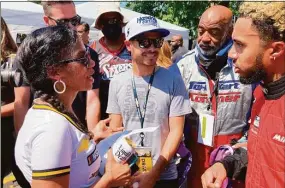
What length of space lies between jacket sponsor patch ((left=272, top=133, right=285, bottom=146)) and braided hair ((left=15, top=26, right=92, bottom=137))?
0.93m

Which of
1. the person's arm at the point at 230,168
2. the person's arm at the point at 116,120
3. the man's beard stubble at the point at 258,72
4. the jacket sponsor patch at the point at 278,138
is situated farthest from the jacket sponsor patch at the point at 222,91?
the jacket sponsor patch at the point at 278,138

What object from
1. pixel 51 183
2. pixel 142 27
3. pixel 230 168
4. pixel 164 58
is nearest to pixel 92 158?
pixel 51 183

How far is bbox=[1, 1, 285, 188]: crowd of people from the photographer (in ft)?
5.88

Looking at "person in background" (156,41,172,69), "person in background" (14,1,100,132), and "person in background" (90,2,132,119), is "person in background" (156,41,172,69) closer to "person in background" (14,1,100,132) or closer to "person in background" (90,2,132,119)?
"person in background" (90,2,132,119)

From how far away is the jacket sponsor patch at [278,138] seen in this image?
1.73 metres

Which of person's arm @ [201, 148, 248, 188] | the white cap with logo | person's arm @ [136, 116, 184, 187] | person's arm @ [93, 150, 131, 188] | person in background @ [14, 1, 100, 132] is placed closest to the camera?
person's arm @ [93, 150, 131, 188]

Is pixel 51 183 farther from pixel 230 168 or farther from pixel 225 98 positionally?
pixel 225 98

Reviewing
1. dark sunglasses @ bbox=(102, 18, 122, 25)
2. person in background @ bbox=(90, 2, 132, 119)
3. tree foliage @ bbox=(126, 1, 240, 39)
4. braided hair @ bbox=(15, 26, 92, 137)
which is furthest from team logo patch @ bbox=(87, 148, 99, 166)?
tree foliage @ bbox=(126, 1, 240, 39)

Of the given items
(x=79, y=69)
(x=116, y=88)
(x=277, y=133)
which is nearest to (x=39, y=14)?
(x=116, y=88)

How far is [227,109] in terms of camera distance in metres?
3.04

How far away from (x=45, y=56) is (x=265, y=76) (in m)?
1.13

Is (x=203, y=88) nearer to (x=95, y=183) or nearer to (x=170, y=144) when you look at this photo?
(x=170, y=144)

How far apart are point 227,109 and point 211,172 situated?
3.30 feet

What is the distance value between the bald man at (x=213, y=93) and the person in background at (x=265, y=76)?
38.3 inches
